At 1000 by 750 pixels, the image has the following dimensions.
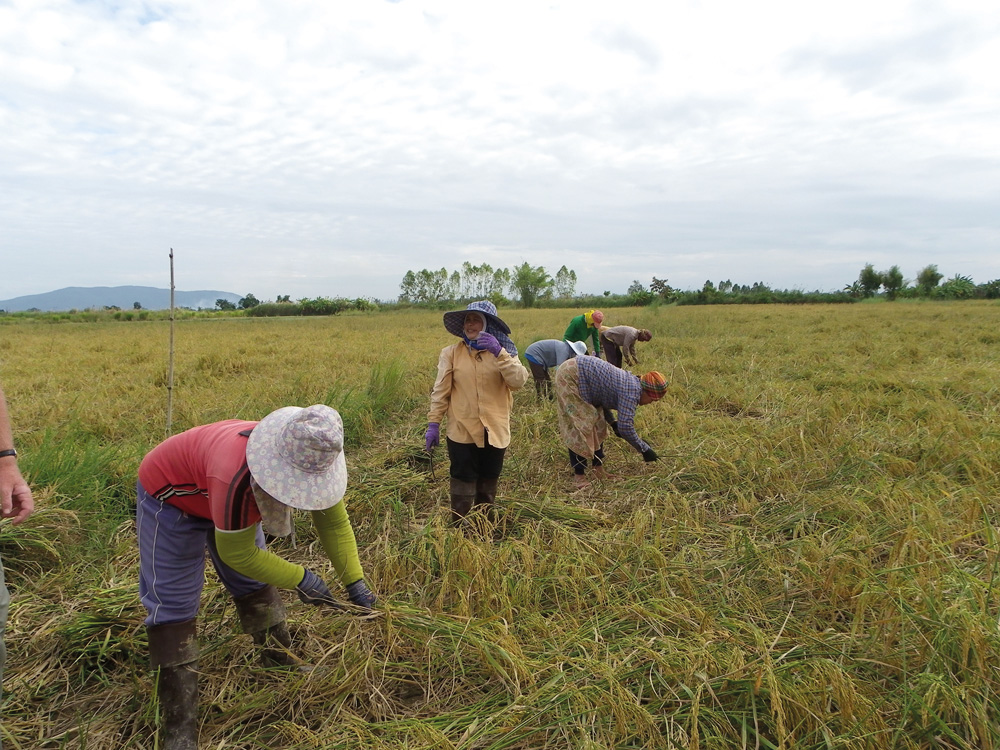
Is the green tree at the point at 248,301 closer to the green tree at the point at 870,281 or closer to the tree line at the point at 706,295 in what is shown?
the tree line at the point at 706,295

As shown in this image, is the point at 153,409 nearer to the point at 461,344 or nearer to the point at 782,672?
the point at 461,344

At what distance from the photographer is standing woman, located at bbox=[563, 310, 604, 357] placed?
631 cm

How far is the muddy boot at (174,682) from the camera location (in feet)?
6.07

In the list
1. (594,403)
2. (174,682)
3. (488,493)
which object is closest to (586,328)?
(594,403)

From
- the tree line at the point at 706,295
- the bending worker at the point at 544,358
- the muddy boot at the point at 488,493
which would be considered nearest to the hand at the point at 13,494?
the muddy boot at the point at 488,493

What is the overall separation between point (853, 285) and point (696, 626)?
53.1 m

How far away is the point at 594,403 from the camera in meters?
4.20

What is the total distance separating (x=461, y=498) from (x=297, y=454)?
1.89m

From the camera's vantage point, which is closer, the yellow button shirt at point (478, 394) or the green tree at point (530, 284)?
the yellow button shirt at point (478, 394)

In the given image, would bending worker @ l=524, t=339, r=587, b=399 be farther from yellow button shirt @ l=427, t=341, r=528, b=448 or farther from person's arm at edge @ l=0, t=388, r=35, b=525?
person's arm at edge @ l=0, t=388, r=35, b=525

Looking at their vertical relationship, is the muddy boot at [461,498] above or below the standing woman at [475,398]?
below

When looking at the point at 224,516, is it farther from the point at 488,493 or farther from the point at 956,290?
the point at 956,290

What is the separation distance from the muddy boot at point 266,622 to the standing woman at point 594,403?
2.42 m

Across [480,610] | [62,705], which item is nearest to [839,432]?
[480,610]
